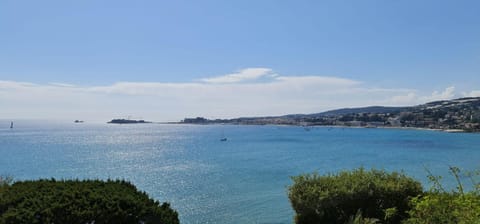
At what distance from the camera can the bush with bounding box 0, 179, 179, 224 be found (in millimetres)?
5043

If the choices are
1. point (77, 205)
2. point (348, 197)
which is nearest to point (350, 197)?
point (348, 197)

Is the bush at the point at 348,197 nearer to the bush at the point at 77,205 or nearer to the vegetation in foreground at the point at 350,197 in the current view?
the vegetation in foreground at the point at 350,197

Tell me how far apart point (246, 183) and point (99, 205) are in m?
27.1

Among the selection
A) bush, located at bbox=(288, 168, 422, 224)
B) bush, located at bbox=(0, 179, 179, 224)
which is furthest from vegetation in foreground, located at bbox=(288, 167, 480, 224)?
bush, located at bbox=(0, 179, 179, 224)

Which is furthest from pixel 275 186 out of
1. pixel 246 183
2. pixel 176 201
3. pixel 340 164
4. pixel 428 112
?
pixel 428 112

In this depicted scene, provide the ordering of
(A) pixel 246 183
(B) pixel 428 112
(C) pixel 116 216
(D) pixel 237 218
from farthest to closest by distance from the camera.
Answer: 1. (B) pixel 428 112
2. (A) pixel 246 183
3. (D) pixel 237 218
4. (C) pixel 116 216

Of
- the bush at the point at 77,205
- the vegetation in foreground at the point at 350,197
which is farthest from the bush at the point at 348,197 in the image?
the bush at the point at 77,205

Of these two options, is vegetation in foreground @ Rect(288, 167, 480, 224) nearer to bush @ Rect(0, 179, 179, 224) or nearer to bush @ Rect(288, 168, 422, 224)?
bush @ Rect(288, 168, 422, 224)

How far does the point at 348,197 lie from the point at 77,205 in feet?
18.6

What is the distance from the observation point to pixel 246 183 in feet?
Result: 104

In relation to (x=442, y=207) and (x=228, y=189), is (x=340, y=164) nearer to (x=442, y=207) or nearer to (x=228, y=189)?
(x=228, y=189)

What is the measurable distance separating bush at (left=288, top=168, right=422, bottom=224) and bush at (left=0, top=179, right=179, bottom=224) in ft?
11.9

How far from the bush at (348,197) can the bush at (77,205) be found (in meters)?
3.64

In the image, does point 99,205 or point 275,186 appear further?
point 275,186
